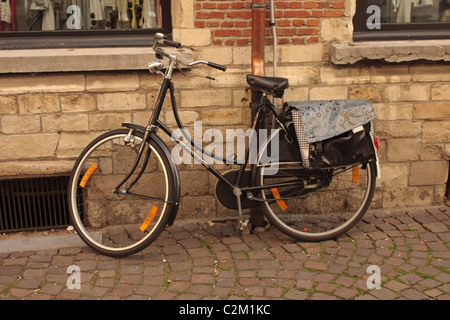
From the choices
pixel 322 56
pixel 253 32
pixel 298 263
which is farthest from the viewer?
pixel 322 56

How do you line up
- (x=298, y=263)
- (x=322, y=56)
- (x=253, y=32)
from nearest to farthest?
1. (x=298, y=263)
2. (x=253, y=32)
3. (x=322, y=56)

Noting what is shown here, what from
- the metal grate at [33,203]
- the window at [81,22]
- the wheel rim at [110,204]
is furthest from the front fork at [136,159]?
the window at [81,22]

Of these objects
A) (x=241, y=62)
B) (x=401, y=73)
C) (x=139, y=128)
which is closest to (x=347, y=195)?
(x=401, y=73)

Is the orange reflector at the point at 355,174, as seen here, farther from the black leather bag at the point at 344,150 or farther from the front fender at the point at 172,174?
the front fender at the point at 172,174

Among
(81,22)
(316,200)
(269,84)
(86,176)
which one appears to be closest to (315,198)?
(316,200)

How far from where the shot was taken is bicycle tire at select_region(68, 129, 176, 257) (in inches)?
170

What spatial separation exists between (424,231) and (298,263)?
4.16 feet

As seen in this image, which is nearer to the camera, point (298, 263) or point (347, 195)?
point (298, 263)

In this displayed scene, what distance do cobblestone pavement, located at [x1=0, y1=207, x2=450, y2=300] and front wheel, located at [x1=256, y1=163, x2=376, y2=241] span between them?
0.14 metres

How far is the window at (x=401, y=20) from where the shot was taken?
200 inches

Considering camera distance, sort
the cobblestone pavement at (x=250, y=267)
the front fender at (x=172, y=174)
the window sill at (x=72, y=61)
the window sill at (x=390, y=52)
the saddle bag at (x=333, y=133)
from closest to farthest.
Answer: the cobblestone pavement at (x=250, y=267) < the front fender at (x=172, y=174) < the saddle bag at (x=333, y=133) < the window sill at (x=72, y=61) < the window sill at (x=390, y=52)

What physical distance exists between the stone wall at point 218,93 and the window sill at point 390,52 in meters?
0.08

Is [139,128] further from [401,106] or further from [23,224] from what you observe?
[401,106]

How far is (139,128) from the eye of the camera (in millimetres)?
4246
